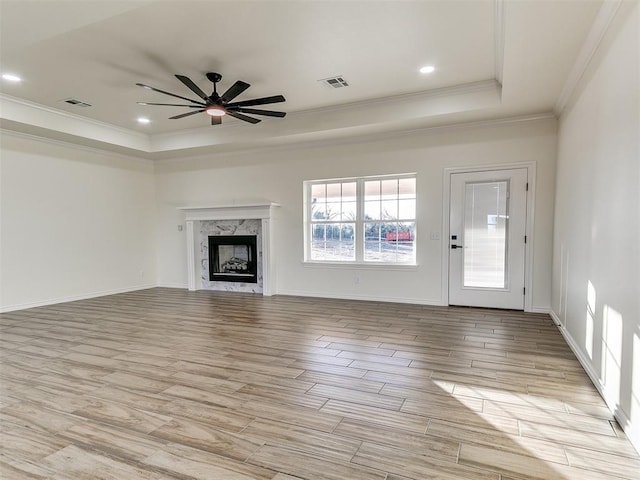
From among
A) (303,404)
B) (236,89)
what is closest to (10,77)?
(236,89)

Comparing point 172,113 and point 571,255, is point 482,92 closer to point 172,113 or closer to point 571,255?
point 571,255

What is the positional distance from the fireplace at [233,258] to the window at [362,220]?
116cm

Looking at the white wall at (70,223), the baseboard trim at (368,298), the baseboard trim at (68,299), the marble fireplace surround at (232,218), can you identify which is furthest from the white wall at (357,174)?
the baseboard trim at (68,299)

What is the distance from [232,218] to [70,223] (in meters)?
2.78

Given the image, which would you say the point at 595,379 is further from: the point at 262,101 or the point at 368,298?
the point at 262,101

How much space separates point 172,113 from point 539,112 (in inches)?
211

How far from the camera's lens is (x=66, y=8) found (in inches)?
101

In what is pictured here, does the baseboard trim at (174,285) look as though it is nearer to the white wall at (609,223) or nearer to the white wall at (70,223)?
the white wall at (70,223)

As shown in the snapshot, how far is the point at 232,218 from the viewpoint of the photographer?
7.07 m

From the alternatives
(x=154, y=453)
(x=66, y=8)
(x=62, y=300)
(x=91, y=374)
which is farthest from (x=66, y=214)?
(x=154, y=453)

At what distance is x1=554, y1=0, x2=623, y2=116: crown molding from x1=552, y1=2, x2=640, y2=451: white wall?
0.06m

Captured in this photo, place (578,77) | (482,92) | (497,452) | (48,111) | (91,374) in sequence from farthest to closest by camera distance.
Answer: (48,111) → (482,92) → (578,77) → (91,374) → (497,452)

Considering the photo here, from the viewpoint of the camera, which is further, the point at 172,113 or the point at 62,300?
the point at 62,300

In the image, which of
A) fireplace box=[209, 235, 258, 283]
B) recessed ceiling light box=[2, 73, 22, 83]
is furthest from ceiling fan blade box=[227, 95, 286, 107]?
fireplace box=[209, 235, 258, 283]
